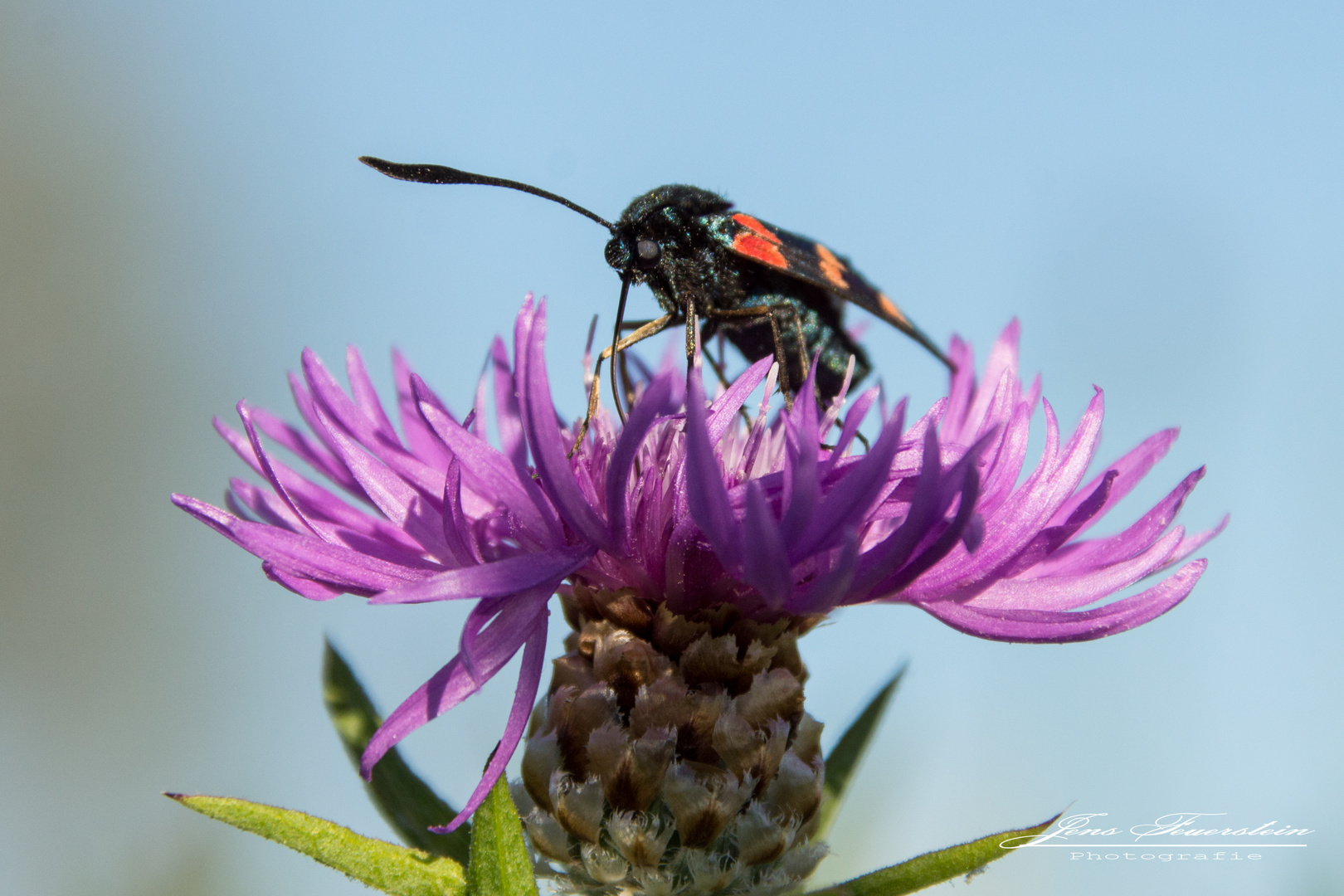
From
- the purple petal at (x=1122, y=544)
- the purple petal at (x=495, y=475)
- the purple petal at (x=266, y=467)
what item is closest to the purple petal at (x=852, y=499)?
the purple petal at (x=495, y=475)

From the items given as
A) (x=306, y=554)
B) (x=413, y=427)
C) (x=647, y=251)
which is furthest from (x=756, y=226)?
(x=306, y=554)

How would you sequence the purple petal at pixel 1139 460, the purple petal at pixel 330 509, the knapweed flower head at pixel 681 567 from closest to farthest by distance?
the knapweed flower head at pixel 681 567 → the purple petal at pixel 330 509 → the purple petal at pixel 1139 460

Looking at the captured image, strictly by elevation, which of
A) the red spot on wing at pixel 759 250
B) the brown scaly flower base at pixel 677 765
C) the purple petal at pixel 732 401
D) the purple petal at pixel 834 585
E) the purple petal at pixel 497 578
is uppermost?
the red spot on wing at pixel 759 250

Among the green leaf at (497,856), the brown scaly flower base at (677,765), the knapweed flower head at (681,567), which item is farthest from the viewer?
the brown scaly flower base at (677,765)

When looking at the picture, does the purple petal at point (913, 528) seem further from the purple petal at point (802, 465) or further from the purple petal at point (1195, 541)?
the purple petal at point (1195, 541)

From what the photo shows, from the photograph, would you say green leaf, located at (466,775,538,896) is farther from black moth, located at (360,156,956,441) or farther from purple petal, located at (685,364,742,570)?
black moth, located at (360,156,956,441)

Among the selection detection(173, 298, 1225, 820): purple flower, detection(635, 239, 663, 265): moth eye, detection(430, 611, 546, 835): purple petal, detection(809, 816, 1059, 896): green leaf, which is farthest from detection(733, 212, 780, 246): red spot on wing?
detection(809, 816, 1059, 896): green leaf
